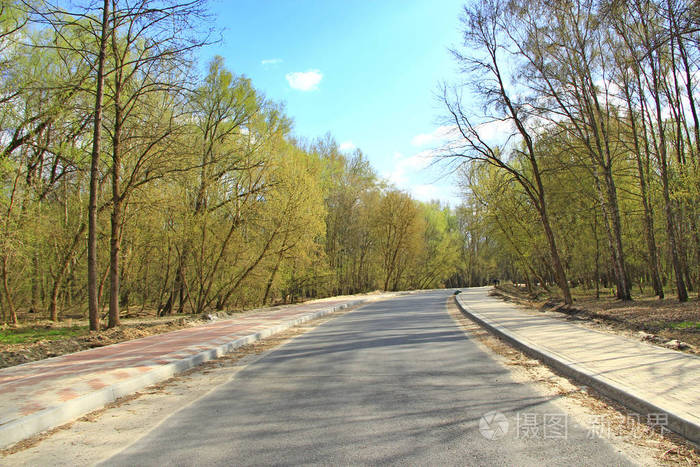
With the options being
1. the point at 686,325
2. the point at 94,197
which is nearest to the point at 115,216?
the point at 94,197

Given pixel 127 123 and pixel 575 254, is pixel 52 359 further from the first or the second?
pixel 575 254

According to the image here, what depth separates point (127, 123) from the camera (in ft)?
56.2

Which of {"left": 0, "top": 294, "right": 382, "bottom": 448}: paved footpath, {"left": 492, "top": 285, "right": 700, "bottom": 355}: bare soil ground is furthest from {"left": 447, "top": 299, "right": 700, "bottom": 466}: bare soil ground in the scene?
{"left": 0, "top": 294, "right": 382, "bottom": 448}: paved footpath

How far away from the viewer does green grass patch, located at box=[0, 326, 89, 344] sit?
45.5ft

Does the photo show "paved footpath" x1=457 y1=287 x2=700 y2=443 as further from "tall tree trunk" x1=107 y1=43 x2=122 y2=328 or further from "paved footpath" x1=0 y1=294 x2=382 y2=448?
"tall tree trunk" x1=107 y1=43 x2=122 y2=328

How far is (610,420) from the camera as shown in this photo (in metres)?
4.79

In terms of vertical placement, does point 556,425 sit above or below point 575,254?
below

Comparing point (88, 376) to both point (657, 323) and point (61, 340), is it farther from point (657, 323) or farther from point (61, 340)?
point (657, 323)

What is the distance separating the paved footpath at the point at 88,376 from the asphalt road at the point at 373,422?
49.3 inches

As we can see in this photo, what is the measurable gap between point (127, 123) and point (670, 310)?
757 inches

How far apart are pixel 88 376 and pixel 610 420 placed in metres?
7.17

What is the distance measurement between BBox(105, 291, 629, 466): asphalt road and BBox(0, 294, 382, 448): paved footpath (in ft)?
4.11

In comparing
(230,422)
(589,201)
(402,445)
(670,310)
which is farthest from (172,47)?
(589,201)

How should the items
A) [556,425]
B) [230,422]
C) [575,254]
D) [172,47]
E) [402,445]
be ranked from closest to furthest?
[402,445], [556,425], [230,422], [172,47], [575,254]
